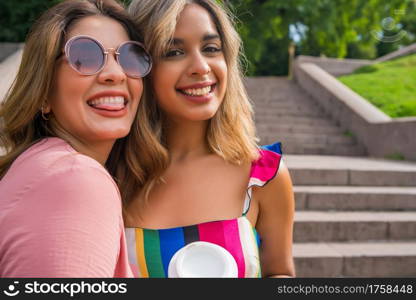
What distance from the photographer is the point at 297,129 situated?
26.4 feet

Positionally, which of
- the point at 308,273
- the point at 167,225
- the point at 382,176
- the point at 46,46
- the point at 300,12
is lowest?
the point at 308,273

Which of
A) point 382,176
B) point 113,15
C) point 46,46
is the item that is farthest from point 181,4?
point 382,176

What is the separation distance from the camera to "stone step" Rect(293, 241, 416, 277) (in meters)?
3.71

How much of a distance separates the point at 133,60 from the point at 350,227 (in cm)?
335

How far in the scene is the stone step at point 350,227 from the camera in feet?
13.7

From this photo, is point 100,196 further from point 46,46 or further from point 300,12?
point 300,12

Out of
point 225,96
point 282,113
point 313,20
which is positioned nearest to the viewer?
point 225,96

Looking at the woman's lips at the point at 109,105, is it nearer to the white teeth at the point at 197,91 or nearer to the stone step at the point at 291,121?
the white teeth at the point at 197,91

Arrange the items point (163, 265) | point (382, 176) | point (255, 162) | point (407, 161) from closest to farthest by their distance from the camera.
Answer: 1. point (163, 265)
2. point (255, 162)
3. point (382, 176)
4. point (407, 161)

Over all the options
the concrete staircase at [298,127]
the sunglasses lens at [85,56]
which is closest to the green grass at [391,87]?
the concrete staircase at [298,127]

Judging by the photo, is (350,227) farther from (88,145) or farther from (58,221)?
(58,221)

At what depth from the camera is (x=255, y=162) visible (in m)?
2.09

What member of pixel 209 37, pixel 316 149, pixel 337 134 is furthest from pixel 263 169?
pixel 337 134

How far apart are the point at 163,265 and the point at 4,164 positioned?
0.79m
